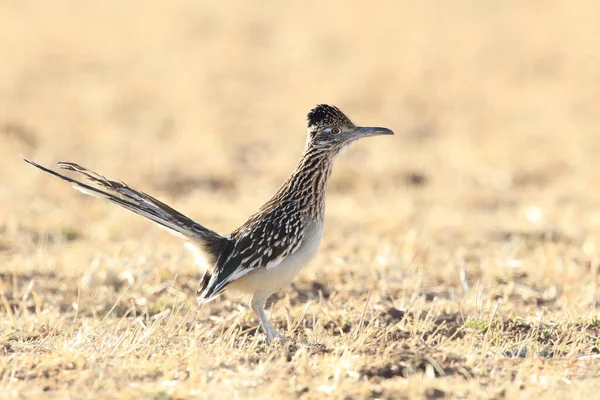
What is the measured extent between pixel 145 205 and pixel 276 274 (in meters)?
0.88

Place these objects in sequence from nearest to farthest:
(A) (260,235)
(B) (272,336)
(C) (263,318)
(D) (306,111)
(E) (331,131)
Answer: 1. (B) (272,336)
2. (C) (263,318)
3. (A) (260,235)
4. (E) (331,131)
5. (D) (306,111)

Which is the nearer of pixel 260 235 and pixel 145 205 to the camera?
pixel 145 205

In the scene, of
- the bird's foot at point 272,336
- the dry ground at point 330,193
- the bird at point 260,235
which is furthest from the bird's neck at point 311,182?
the bird's foot at point 272,336

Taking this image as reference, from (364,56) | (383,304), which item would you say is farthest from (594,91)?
(383,304)

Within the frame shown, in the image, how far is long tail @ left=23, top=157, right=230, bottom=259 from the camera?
5.87 meters

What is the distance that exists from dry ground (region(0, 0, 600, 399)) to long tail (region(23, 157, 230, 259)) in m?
0.54

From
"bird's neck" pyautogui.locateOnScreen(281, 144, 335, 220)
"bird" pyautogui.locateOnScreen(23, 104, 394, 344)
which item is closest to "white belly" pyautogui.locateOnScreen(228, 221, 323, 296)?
"bird" pyautogui.locateOnScreen(23, 104, 394, 344)

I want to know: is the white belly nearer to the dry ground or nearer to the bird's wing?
the bird's wing

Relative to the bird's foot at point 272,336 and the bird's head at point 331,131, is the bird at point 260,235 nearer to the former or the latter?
the bird's foot at point 272,336

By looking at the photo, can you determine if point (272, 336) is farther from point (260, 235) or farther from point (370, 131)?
point (370, 131)

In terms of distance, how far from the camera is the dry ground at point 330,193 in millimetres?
5191

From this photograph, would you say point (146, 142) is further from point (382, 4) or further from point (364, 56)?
point (382, 4)

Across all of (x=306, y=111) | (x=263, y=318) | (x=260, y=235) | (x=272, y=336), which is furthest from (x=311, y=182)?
(x=306, y=111)

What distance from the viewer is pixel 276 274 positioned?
20.3 ft
